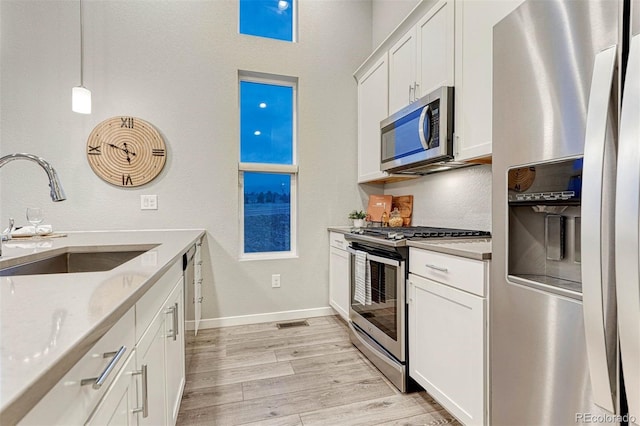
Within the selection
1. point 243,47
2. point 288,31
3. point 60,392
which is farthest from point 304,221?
point 60,392

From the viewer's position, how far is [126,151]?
2.68 metres

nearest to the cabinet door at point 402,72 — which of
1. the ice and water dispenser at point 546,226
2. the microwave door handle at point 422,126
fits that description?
the microwave door handle at point 422,126

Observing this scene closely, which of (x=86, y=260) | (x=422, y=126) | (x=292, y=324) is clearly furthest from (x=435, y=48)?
(x=292, y=324)

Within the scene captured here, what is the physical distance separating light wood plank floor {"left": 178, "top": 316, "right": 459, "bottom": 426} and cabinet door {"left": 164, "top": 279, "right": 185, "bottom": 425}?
9.9 inches

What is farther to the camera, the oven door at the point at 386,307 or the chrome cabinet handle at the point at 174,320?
the oven door at the point at 386,307

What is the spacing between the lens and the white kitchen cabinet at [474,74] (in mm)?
1631

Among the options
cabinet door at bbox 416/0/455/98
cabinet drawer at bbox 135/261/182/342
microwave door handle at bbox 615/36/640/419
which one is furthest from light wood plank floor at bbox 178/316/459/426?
cabinet door at bbox 416/0/455/98

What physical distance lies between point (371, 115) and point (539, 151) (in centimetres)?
207

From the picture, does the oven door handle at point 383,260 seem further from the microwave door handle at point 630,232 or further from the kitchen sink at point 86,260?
the kitchen sink at point 86,260

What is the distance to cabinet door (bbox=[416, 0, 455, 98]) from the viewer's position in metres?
1.92

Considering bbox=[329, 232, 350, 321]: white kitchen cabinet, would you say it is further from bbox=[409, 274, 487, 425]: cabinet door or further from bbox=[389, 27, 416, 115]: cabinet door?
bbox=[389, 27, 416, 115]: cabinet door

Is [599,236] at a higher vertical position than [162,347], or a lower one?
higher

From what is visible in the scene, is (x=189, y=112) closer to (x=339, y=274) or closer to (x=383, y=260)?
(x=339, y=274)

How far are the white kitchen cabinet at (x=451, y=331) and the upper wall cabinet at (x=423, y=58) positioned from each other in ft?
3.81
